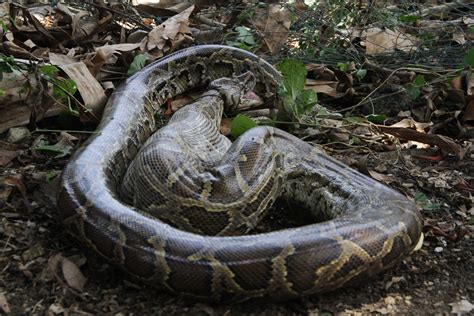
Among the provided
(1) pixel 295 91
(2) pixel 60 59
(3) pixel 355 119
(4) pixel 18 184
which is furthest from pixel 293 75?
(4) pixel 18 184

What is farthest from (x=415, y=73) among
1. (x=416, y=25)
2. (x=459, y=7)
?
(x=459, y=7)

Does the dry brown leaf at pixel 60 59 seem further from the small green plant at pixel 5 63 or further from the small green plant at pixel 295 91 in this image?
the small green plant at pixel 295 91

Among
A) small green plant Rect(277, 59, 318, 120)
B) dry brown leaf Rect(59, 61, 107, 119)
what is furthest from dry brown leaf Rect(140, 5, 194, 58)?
small green plant Rect(277, 59, 318, 120)

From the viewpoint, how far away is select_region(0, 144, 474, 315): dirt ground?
3.95m

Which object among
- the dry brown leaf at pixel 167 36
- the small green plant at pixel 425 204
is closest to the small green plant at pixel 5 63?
the dry brown leaf at pixel 167 36

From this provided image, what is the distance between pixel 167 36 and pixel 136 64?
807 millimetres

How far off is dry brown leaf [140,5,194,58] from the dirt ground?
2.79 metres

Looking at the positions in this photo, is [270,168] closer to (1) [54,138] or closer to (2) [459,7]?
(1) [54,138]

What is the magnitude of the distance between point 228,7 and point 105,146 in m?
3.95

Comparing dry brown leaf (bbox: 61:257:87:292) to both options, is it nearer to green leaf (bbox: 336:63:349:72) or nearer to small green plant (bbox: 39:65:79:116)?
small green plant (bbox: 39:65:79:116)

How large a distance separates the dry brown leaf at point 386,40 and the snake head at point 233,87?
1783 millimetres

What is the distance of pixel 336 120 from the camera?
6.81m

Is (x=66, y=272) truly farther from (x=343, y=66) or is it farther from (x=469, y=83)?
(x=469, y=83)

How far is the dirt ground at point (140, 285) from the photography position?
3.95 meters
